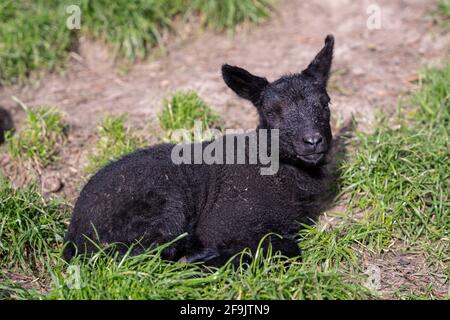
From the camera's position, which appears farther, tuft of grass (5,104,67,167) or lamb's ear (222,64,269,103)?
tuft of grass (5,104,67,167)

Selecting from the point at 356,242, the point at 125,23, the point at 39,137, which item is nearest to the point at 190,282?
the point at 356,242

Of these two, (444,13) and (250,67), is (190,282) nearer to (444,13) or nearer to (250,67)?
(250,67)

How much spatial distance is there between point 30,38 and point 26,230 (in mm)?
3935

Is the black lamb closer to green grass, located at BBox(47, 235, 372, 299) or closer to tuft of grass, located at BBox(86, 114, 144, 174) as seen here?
green grass, located at BBox(47, 235, 372, 299)

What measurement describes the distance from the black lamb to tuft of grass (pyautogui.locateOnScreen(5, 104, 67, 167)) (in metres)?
1.82

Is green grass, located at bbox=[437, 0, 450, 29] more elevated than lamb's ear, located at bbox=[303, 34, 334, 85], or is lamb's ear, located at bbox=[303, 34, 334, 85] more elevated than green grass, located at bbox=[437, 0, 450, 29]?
green grass, located at bbox=[437, 0, 450, 29]

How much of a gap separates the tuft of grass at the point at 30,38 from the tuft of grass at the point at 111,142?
194 cm

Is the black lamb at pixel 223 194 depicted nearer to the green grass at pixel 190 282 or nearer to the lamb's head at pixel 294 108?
the lamb's head at pixel 294 108

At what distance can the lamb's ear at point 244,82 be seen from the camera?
6105mm

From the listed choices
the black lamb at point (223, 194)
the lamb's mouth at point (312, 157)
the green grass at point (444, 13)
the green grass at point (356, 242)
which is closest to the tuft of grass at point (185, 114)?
the black lamb at point (223, 194)

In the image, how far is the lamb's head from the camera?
5.86m

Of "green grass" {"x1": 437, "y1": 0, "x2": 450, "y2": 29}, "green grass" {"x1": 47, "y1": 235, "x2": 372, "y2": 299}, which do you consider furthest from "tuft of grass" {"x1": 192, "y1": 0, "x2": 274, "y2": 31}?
"green grass" {"x1": 47, "y1": 235, "x2": 372, "y2": 299}

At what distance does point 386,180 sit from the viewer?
266 inches

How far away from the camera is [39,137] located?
7.80m
